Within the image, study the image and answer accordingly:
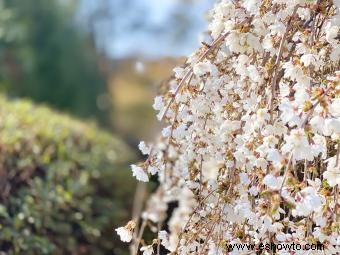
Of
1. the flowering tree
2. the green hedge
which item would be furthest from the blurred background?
the flowering tree

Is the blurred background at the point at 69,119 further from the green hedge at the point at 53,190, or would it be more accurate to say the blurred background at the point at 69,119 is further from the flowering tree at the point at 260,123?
the flowering tree at the point at 260,123

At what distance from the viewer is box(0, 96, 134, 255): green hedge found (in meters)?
2.72

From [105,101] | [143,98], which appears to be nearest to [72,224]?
[105,101]

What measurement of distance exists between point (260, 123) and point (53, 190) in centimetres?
170

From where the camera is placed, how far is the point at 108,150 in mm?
4309

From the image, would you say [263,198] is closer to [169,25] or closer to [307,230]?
[307,230]

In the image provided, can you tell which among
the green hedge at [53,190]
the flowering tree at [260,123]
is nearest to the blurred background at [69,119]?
the green hedge at [53,190]

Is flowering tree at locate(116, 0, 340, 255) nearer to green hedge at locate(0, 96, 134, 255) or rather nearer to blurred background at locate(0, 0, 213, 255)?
blurred background at locate(0, 0, 213, 255)

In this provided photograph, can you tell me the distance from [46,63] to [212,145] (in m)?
7.76

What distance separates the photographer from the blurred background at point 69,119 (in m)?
2.88

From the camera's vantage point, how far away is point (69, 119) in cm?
505

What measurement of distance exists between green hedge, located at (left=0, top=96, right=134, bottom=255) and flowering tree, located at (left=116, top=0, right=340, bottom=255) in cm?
107

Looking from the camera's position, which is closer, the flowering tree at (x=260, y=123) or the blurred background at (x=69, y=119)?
the flowering tree at (x=260, y=123)

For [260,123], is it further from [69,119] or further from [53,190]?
[69,119]
